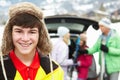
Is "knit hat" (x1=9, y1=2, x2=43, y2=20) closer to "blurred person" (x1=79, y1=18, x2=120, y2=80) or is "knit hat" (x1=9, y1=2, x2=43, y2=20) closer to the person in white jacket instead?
the person in white jacket

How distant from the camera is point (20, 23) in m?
2.81

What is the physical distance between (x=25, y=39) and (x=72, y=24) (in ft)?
22.5

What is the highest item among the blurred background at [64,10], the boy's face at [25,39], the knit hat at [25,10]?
the knit hat at [25,10]

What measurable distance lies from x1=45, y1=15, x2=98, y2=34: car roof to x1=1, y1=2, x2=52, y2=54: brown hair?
19.8 ft

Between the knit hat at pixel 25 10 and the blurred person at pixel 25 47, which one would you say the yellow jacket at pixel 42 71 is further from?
the knit hat at pixel 25 10

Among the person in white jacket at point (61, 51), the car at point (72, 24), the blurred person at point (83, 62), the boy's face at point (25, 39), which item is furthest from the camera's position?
the car at point (72, 24)

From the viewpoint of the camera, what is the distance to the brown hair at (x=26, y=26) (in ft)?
9.27

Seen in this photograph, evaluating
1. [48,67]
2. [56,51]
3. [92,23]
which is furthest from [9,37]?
[92,23]

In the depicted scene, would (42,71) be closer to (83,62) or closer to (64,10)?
(83,62)

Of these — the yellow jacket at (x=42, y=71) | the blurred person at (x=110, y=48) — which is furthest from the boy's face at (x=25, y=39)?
the blurred person at (x=110, y=48)

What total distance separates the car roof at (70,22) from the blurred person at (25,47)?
612cm

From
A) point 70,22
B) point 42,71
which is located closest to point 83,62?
point 70,22

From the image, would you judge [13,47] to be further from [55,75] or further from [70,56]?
[70,56]

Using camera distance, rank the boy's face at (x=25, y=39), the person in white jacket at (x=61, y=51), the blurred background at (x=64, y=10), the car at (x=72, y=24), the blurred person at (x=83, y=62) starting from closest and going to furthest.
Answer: the boy's face at (x=25, y=39), the blurred background at (x=64, y=10), the person in white jacket at (x=61, y=51), the blurred person at (x=83, y=62), the car at (x=72, y=24)
